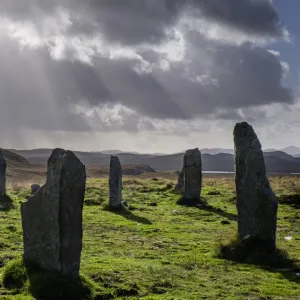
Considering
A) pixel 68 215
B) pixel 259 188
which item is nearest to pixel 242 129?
pixel 259 188

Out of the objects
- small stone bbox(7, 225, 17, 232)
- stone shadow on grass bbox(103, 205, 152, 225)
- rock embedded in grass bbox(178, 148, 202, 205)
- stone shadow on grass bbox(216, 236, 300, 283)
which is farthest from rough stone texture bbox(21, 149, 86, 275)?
rock embedded in grass bbox(178, 148, 202, 205)

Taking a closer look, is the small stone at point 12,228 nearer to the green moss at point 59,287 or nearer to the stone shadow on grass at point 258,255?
the stone shadow on grass at point 258,255

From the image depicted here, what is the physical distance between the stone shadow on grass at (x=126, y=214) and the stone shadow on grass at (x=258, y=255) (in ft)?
28.4

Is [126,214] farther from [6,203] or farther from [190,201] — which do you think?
[6,203]

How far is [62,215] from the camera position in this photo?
12.4m

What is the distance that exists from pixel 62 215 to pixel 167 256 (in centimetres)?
578

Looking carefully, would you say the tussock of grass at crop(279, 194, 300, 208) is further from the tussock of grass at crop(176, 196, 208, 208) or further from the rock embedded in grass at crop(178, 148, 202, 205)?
the rock embedded in grass at crop(178, 148, 202, 205)

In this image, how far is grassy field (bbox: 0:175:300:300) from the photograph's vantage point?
41.1 feet

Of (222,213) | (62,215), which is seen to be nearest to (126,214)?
(222,213)

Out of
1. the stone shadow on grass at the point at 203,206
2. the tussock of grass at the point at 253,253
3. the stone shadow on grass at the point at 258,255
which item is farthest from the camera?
the stone shadow on grass at the point at 203,206

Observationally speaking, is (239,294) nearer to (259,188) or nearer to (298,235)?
(259,188)

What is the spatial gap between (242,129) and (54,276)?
944 centimetres

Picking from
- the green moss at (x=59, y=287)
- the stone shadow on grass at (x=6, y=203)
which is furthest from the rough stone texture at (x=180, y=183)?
the green moss at (x=59, y=287)

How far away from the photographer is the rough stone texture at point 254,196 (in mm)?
17391
